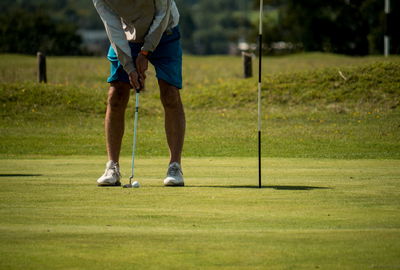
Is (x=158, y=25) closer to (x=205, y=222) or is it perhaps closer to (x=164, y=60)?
(x=164, y=60)

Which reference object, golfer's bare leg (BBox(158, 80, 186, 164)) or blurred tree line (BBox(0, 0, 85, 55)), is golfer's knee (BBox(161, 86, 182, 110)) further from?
blurred tree line (BBox(0, 0, 85, 55))

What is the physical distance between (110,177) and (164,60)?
1.24 m

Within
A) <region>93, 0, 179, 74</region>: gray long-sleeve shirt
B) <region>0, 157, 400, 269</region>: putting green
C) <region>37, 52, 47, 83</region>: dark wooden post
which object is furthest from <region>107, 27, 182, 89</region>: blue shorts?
<region>37, 52, 47, 83</region>: dark wooden post

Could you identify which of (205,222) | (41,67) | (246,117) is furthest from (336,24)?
(205,222)

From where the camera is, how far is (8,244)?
5359mm

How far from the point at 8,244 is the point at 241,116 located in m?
16.3

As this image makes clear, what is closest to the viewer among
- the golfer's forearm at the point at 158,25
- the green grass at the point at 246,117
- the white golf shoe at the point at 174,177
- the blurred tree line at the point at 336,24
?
the white golf shoe at the point at 174,177

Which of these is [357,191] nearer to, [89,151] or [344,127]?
[89,151]

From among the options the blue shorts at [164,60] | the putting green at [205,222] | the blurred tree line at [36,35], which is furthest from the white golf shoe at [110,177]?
the blurred tree line at [36,35]

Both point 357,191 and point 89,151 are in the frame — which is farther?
point 89,151

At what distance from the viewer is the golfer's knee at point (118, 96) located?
897 cm

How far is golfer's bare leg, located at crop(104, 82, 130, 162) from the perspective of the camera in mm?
8969

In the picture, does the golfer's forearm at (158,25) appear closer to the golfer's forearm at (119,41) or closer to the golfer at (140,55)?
the golfer at (140,55)

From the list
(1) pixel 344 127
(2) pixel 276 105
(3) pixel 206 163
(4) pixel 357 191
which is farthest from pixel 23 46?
(4) pixel 357 191
